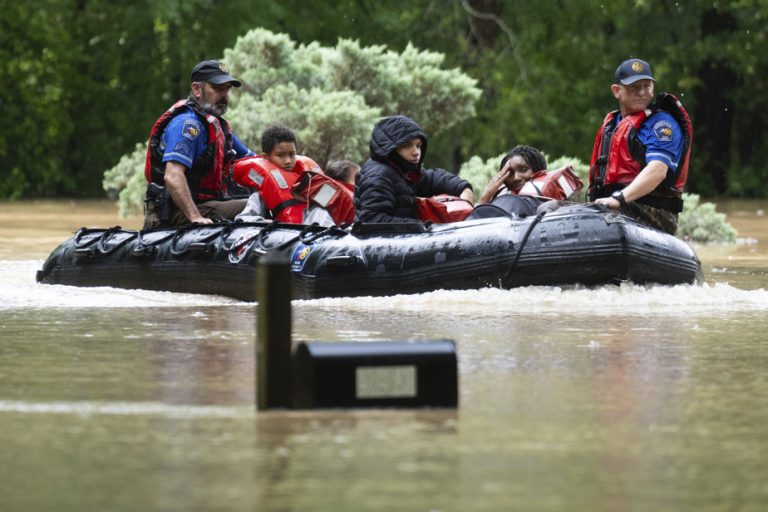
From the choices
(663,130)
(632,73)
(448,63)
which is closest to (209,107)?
(632,73)

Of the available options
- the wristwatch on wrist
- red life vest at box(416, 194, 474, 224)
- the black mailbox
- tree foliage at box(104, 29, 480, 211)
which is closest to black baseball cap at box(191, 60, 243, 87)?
red life vest at box(416, 194, 474, 224)

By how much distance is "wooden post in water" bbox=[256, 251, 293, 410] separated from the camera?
20.6ft

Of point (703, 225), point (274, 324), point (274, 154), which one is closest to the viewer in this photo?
point (274, 324)

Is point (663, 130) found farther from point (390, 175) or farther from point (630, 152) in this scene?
point (390, 175)

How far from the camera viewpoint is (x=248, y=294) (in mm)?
11664

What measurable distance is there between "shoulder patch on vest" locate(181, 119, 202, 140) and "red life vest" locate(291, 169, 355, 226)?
0.78 meters

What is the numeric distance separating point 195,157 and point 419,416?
614 centimetres

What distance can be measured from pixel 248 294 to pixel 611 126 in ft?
8.82

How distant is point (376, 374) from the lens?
6.55m

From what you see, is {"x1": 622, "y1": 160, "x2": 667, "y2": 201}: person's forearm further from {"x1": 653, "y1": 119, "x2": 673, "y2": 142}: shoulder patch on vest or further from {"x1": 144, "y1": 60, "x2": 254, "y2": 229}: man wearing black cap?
{"x1": 144, "y1": 60, "x2": 254, "y2": 229}: man wearing black cap

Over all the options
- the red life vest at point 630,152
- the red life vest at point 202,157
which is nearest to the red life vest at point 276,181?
the red life vest at point 202,157

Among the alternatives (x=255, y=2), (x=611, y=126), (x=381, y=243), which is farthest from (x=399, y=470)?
(x=255, y=2)

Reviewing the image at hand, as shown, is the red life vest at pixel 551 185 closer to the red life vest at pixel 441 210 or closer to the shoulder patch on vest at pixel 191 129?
the red life vest at pixel 441 210

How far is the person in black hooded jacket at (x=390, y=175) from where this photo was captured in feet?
37.4
